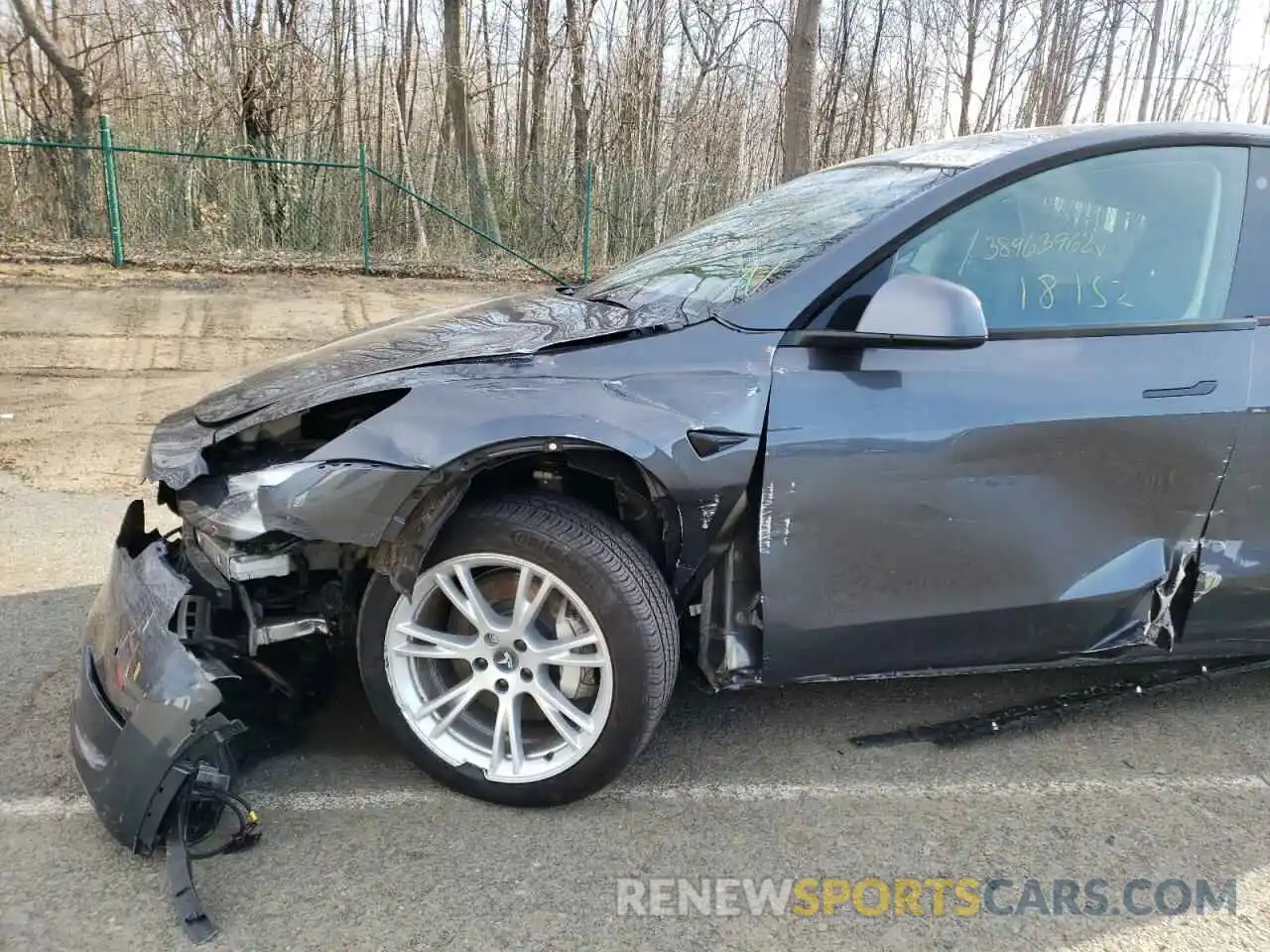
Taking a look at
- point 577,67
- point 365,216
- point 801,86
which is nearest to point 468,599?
point 801,86

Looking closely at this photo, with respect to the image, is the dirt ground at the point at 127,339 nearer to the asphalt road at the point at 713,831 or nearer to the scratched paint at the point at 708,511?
the asphalt road at the point at 713,831

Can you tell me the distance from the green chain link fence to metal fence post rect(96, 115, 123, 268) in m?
0.01

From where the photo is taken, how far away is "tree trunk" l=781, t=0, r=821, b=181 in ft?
34.9

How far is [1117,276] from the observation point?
2.66 meters

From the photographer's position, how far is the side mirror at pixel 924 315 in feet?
7.61

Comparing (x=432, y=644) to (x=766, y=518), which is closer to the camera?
(x=766, y=518)

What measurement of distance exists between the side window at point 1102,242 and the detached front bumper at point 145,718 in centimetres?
209

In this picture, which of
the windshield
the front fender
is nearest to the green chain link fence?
the windshield

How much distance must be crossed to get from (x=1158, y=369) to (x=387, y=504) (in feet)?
6.79

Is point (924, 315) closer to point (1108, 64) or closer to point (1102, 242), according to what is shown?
point (1102, 242)

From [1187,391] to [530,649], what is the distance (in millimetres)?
1902

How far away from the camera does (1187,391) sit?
253cm

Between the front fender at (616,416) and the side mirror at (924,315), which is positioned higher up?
the side mirror at (924,315)

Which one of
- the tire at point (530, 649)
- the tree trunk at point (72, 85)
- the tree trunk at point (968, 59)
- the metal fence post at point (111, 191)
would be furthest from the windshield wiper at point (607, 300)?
the tree trunk at point (968, 59)
